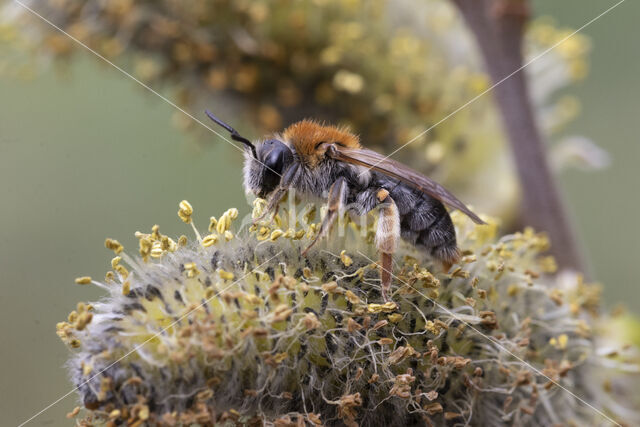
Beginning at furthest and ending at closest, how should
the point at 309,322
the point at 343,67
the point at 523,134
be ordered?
the point at 343,67, the point at 523,134, the point at 309,322

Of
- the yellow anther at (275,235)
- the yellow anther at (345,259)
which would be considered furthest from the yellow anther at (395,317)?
the yellow anther at (275,235)

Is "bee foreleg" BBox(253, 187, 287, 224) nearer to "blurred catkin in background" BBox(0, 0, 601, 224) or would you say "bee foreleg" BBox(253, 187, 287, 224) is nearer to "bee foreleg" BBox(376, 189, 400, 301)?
"bee foreleg" BBox(376, 189, 400, 301)

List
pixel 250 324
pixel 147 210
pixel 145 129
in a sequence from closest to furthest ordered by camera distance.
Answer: pixel 250 324
pixel 147 210
pixel 145 129

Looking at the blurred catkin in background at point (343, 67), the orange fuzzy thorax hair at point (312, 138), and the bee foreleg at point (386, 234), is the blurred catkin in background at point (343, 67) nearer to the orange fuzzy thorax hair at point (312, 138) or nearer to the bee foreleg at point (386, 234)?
the orange fuzzy thorax hair at point (312, 138)

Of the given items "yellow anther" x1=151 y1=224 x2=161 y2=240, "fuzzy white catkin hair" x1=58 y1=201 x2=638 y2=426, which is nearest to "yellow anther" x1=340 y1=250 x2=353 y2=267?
"fuzzy white catkin hair" x1=58 y1=201 x2=638 y2=426

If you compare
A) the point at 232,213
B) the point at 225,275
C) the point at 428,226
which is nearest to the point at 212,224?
the point at 232,213

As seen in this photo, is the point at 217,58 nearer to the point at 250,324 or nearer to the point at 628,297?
the point at 250,324

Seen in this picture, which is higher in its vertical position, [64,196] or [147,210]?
[64,196]

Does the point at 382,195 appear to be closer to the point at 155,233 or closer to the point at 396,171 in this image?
the point at 396,171

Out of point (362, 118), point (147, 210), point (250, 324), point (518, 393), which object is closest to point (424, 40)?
point (362, 118)
